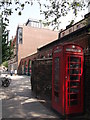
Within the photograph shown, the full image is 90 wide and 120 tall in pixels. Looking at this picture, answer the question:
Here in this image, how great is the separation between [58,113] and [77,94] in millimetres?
1054

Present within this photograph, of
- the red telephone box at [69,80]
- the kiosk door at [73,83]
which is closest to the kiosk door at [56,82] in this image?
the red telephone box at [69,80]

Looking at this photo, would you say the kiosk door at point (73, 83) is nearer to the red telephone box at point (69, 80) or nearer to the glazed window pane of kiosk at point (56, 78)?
the red telephone box at point (69, 80)

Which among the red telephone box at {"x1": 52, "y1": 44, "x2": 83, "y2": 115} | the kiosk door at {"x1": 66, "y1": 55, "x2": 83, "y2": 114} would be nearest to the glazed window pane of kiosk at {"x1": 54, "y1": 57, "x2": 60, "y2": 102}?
the red telephone box at {"x1": 52, "y1": 44, "x2": 83, "y2": 115}

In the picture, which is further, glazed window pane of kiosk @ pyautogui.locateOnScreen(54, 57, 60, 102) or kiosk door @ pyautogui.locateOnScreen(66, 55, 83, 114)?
glazed window pane of kiosk @ pyautogui.locateOnScreen(54, 57, 60, 102)

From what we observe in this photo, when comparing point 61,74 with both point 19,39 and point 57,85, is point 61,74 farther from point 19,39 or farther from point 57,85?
point 19,39

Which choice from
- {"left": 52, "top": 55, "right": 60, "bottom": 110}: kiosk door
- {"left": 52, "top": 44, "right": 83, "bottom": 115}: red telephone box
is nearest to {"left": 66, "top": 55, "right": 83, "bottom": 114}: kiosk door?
{"left": 52, "top": 44, "right": 83, "bottom": 115}: red telephone box

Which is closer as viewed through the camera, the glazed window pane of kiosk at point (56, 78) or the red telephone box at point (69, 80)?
the red telephone box at point (69, 80)

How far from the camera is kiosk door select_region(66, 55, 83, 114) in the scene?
190 inches

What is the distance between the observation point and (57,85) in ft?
17.1

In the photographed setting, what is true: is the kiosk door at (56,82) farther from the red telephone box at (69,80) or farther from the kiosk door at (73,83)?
the kiosk door at (73,83)

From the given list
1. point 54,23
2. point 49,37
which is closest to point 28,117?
point 54,23

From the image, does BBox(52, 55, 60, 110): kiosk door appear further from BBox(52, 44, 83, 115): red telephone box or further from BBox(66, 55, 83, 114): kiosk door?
BBox(66, 55, 83, 114): kiosk door

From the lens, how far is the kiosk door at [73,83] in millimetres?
4816

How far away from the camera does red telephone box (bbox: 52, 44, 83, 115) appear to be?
15.6 ft
